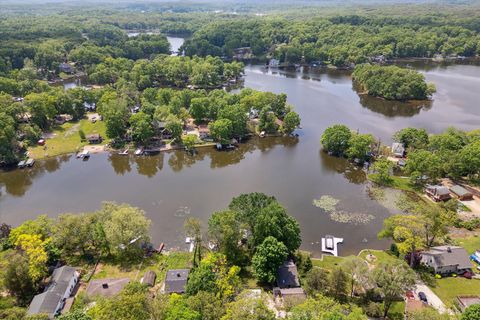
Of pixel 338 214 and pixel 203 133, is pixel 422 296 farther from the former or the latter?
pixel 203 133

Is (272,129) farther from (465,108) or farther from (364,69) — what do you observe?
(465,108)

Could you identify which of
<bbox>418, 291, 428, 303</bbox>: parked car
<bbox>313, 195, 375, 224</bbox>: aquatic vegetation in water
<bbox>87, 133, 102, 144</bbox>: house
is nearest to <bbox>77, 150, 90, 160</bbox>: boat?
<bbox>87, 133, 102, 144</bbox>: house

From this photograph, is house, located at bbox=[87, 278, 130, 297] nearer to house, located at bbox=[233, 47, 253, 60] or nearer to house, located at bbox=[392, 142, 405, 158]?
house, located at bbox=[392, 142, 405, 158]

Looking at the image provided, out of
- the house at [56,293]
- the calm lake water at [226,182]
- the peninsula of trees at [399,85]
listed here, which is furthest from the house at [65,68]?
the house at [56,293]

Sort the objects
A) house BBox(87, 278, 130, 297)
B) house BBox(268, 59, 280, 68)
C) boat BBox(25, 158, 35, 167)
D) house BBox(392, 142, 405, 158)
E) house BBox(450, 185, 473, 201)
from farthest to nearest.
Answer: house BBox(268, 59, 280, 68) → boat BBox(25, 158, 35, 167) → house BBox(392, 142, 405, 158) → house BBox(450, 185, 473, 201) → house BBox(87, 278, 130, 297)

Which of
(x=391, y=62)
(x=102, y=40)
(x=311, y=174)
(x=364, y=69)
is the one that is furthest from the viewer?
(x=102, y=40)

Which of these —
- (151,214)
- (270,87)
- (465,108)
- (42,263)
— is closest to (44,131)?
(151,214)
